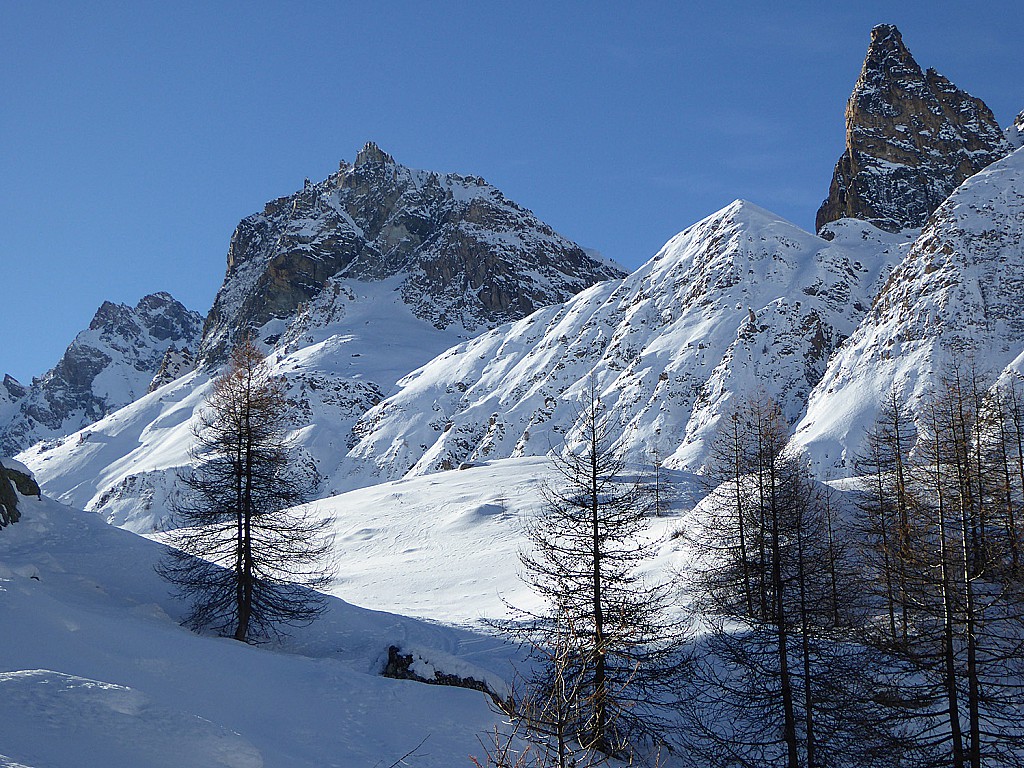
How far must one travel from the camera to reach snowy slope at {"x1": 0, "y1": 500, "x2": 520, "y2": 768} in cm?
818

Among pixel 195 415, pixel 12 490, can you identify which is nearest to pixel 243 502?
pixel 12 490

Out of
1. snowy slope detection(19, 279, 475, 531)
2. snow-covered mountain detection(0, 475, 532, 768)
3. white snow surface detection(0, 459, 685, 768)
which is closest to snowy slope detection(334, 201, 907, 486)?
snowy slope detection(19, 279, 475, 531)

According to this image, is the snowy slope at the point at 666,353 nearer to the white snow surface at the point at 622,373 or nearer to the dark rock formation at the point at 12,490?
the white snow surface at the point at 622,373

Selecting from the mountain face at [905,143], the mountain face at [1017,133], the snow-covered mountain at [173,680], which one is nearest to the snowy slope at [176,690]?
the snow-covered mountain at [173,680]

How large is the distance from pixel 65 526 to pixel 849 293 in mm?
96273

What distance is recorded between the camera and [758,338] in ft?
309

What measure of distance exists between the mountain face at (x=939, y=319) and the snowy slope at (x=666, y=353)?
8.51 metres

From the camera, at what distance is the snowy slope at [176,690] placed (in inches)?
322

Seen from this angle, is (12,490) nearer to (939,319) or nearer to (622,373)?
(939,319)

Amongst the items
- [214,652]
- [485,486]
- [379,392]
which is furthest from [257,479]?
[379,392]

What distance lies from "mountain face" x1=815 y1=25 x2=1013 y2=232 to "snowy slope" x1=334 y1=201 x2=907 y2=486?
51.1 metres

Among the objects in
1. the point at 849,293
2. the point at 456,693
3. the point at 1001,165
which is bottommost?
the point at 456,693

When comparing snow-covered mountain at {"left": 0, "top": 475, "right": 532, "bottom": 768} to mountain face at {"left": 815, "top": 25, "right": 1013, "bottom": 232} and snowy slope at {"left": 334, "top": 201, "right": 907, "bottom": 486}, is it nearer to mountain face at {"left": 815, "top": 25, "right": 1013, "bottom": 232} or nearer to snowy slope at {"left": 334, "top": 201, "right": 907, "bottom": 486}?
snowy slope at {"left": 334, "top": 201, "right": 907, "bottom": 486}

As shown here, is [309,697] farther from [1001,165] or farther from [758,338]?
[1001,165]
